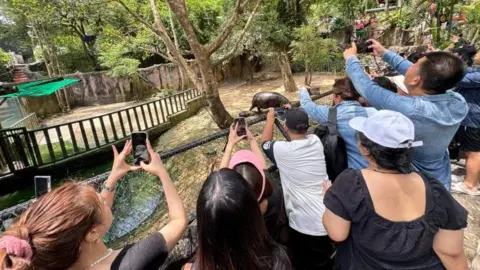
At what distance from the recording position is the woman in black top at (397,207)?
0.96 m

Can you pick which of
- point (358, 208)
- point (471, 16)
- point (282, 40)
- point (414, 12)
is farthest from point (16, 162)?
point (414, 12)

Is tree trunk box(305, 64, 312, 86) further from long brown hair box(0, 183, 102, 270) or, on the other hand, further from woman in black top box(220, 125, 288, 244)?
long brown hair box(0, 183, 102, 270)

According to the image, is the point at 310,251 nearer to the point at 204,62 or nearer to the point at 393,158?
the point at 393,158

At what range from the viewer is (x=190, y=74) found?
18.4 ft

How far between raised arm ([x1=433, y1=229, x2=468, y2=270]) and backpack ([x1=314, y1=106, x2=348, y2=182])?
0.66 m

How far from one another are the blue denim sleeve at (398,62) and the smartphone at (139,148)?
4.82 ft

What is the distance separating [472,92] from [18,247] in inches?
108

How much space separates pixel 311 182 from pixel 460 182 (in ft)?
5.91

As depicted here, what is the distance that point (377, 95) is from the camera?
4.46 feet

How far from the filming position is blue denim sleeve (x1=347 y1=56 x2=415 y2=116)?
1.27m

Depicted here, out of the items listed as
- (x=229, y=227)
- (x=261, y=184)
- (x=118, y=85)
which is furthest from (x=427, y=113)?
(x=118, y=85)

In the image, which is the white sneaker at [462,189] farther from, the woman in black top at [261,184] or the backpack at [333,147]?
the woman in black top at [261,184]

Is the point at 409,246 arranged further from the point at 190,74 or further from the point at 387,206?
the point at 190,74

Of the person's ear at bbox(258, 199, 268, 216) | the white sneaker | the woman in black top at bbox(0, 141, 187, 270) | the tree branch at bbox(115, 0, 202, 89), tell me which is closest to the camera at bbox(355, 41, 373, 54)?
the person's ear at bbox(258, 199, 268, 216)
